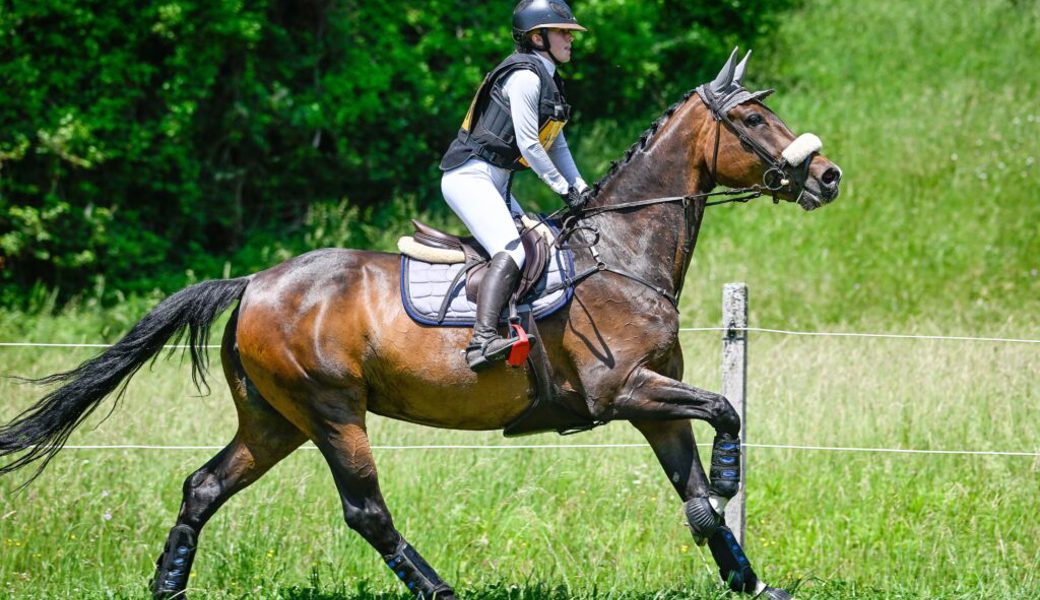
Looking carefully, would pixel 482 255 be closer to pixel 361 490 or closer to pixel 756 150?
pixel 361 490

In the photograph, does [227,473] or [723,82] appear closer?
[723,82]

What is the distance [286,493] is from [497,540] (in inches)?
57.8

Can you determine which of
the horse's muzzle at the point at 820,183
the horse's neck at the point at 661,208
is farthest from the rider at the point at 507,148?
the horse's muzzle at the point at 820,183

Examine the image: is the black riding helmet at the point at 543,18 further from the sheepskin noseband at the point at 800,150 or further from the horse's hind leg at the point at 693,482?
the horse's hind leg at the point at 693,482

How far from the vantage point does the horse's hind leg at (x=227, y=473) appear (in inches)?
238

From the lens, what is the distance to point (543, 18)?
5.69 meters

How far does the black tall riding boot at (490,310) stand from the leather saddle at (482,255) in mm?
105

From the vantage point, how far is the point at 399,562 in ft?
18.8

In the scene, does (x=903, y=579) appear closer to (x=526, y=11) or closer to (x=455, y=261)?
(x=455, y=261)

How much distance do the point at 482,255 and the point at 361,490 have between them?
53.4 inches

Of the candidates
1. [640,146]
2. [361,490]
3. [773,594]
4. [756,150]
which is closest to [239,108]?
[640,146]

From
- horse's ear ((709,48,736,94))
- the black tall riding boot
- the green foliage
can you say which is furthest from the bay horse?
the green foliage

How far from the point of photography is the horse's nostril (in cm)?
556

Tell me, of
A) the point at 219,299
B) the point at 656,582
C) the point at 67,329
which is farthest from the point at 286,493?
the point at 67,329
